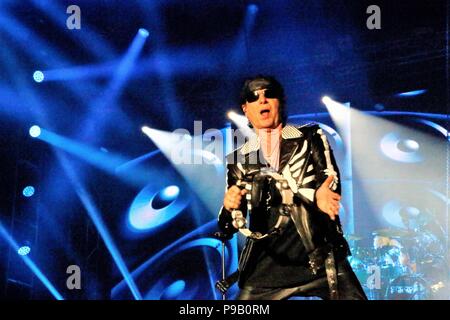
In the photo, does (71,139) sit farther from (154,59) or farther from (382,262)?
(382,262)

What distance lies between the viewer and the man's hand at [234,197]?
3.58 meters

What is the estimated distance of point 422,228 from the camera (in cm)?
608

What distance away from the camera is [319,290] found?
3.55 m

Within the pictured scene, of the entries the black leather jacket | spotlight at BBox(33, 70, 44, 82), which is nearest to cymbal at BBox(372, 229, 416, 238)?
the black leather jacket

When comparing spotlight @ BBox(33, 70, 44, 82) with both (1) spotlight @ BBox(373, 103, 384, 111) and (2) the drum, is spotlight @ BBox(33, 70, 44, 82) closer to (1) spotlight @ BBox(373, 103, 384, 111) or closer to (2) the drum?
(1) spotlight @ BBox(373, 103, 384, 111)

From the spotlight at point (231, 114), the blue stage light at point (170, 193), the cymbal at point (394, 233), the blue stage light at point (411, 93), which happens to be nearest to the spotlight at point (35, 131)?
the blue stage light at point (170, 193)

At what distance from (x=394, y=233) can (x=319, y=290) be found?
2818 millimetres

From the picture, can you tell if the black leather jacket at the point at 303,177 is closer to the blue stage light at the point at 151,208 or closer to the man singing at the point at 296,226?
the man singing at the point at 296,226

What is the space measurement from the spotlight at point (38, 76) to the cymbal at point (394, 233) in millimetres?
3833

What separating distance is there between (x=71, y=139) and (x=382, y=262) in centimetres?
350

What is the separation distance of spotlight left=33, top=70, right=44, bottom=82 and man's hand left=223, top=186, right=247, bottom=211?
12.2ft

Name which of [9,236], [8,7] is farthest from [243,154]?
[8,7]

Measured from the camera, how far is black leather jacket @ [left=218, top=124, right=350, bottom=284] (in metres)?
3.55

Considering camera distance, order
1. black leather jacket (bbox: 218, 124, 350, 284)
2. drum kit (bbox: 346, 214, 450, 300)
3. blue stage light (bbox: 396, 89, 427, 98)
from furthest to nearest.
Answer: blue stage light (bbox: 396, 89, 427, 98) → drum kit (bbox: 346, 214, 450, 300) → black leather jacket (bbox: 218, 124, 350, 284)
